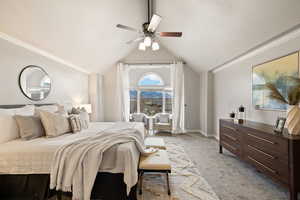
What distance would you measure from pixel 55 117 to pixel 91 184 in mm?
1407

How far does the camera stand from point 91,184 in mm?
1796

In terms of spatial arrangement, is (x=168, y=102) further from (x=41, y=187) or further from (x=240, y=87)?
(x=41, y=187)

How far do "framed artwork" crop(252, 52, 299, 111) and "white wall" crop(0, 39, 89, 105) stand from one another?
14.7ft

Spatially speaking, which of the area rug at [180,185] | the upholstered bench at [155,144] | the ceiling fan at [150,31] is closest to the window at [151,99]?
the ceiling fan at [150,31]

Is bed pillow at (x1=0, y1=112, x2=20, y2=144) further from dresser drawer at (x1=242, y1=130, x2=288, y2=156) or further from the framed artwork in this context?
the framed artwork

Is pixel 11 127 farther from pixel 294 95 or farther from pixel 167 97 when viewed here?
pixel 167 97

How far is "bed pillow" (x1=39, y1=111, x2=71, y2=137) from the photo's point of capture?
246 cm

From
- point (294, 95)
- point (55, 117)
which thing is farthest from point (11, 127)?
point (294, 95)

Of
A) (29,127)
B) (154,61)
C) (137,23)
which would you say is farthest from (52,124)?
(154,61)

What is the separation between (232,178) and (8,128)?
139 inches

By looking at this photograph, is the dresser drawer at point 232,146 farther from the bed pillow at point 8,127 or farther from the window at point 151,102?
the bed pillow at point 8,127

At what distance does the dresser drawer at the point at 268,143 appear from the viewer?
6.16 ft

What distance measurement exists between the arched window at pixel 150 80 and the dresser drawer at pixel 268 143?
183 inches

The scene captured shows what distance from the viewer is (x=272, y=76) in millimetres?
2701
